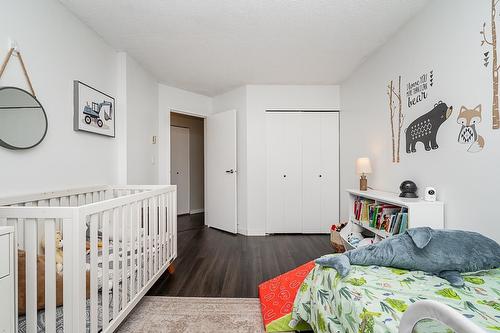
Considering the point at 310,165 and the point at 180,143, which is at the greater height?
the point at 180,143

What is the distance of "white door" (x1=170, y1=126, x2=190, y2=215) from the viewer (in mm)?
4839

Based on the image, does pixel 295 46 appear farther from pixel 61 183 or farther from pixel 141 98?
pixel 61 183

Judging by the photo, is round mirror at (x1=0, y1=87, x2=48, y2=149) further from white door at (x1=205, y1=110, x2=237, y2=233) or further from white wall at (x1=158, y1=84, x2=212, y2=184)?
white door at (x1=205, y1=110, x2=237, y2=233)

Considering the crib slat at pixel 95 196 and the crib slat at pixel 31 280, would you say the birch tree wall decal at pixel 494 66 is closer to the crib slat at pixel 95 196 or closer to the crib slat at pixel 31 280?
→ the crib slat at pixel 31 280

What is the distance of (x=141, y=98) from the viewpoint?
2.91 metres

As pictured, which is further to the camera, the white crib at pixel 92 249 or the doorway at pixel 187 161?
the doorway at pixel 187 161

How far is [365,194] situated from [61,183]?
2.57 metres

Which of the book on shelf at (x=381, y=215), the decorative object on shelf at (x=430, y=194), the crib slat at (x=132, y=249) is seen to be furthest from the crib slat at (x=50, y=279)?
the decorative object on shelf at (x=430, y=194)

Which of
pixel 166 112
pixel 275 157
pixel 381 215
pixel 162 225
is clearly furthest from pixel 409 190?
pixel 166 112

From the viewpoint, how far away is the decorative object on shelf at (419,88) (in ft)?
6.01

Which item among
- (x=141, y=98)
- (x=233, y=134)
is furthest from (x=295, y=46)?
(x=141, y=98)

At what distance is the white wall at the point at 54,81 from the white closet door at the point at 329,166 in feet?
9.24

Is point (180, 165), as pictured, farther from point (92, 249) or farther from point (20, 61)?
point (92, 249)

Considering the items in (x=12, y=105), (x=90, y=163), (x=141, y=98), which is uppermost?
(x=141, y=98)
